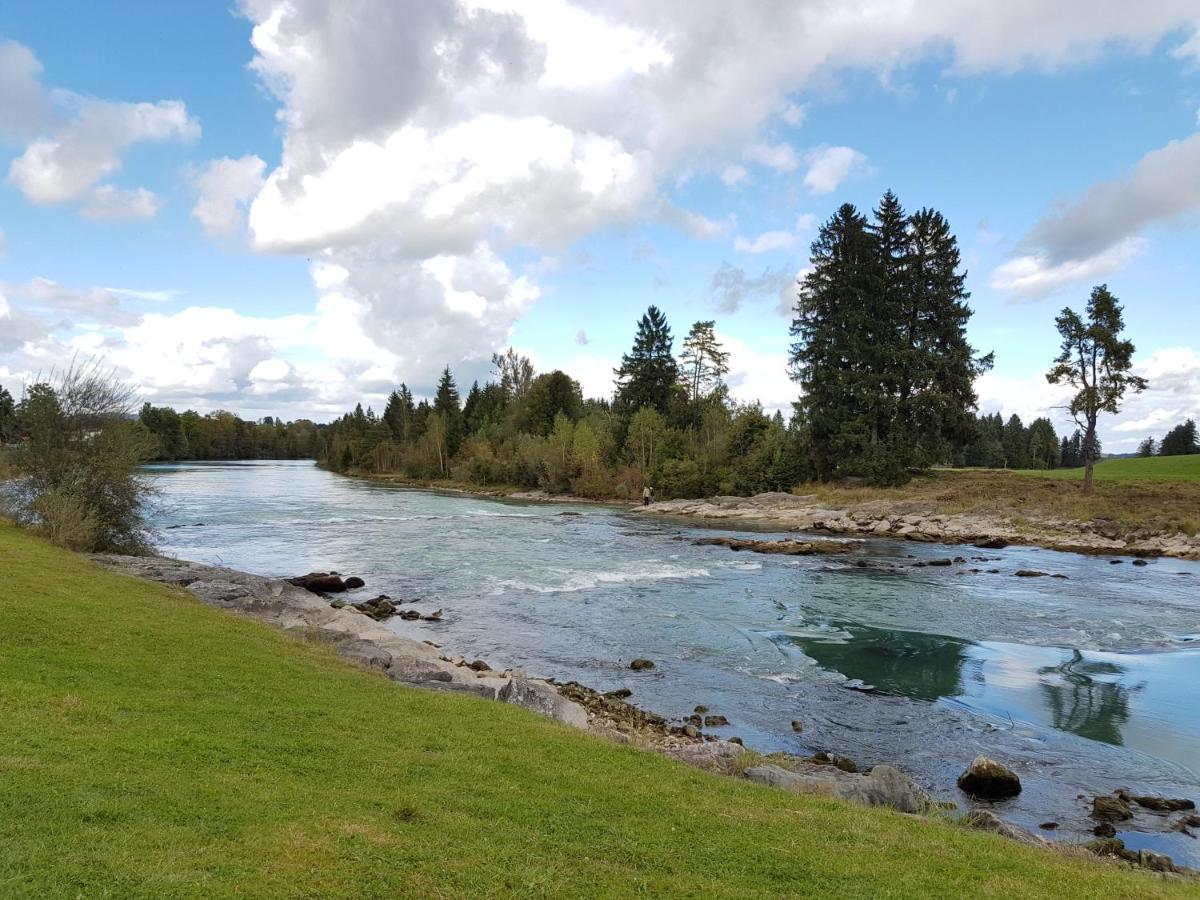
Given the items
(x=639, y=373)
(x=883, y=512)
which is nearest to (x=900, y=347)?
(x=883, y=512)

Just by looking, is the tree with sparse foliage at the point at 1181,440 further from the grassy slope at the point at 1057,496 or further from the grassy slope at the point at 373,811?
the grassy slope at the point at 373,811

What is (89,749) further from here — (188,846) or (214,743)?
(188,846)

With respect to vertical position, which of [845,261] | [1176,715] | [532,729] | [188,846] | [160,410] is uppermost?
[845,261]

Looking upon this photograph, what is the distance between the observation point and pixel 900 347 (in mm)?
61500

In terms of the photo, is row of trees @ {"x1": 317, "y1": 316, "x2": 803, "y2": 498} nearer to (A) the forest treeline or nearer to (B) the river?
(A) the forest treeline

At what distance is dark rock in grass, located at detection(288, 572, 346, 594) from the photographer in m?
27.2

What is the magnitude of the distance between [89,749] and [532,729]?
510 cm

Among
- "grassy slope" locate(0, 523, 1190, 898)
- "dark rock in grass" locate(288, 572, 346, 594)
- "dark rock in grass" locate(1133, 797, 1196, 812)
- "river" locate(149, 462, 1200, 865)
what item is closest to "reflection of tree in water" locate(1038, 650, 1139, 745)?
"river" locate(149, 462, 1200, 865)

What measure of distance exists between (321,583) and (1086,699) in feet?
78.7

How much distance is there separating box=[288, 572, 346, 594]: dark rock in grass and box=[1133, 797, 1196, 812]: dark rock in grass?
79.8 feet

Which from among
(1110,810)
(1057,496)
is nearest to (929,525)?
(1057,496)

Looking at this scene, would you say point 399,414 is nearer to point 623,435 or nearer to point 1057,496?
point 623,435

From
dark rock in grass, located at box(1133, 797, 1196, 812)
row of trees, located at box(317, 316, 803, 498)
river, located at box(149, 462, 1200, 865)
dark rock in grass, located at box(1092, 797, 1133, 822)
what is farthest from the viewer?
row of trees, located at box(317, 316, 803, 498)

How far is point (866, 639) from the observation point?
68.5 ft
